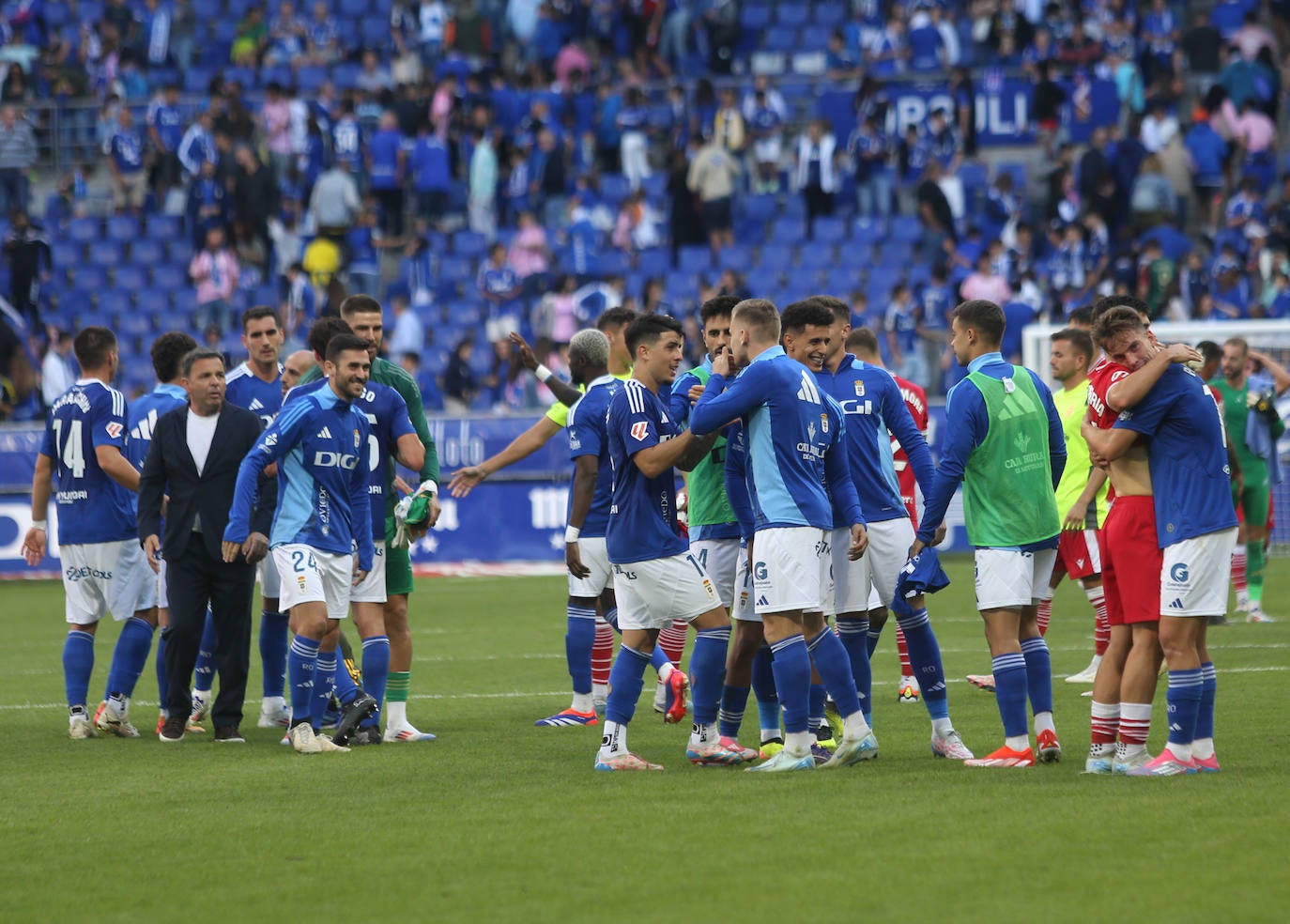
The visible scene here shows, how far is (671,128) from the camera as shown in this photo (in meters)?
29.0

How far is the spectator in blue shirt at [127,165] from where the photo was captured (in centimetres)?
2997

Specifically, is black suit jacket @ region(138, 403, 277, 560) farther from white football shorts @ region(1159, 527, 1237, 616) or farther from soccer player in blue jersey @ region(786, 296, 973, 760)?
white football shorts @ region(1159, 527, 1237, 616)

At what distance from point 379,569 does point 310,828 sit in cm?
278

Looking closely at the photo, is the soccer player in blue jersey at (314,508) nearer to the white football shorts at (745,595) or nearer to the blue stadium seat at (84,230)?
the white football shorts at (745,595)

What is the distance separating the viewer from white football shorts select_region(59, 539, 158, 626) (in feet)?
34.2

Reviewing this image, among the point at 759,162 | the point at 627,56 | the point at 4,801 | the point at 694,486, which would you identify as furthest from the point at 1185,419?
the point at 627,56

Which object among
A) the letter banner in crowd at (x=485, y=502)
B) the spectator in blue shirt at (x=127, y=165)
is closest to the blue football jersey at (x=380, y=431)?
the letter banner in crowd at (x=485, y=502)

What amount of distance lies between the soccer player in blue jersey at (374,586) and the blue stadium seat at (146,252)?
68.8ft

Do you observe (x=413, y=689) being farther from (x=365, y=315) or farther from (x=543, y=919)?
(x=543, y=919)

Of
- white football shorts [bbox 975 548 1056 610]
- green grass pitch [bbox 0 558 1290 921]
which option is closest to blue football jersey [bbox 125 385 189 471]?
green grass pitch [bbox 0 558 1290 921]

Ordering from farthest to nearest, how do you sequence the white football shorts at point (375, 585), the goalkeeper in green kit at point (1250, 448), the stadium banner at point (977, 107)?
the stadium banner at point (977, 107) < the goalkeeper in green kit at point (1250, 448) < the white football shorts at point (375, 585)

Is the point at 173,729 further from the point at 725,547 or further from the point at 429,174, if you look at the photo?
the point at 429,174

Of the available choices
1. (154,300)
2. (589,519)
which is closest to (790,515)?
(589,519)

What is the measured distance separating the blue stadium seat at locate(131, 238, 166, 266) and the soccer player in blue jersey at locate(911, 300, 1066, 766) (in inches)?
931
